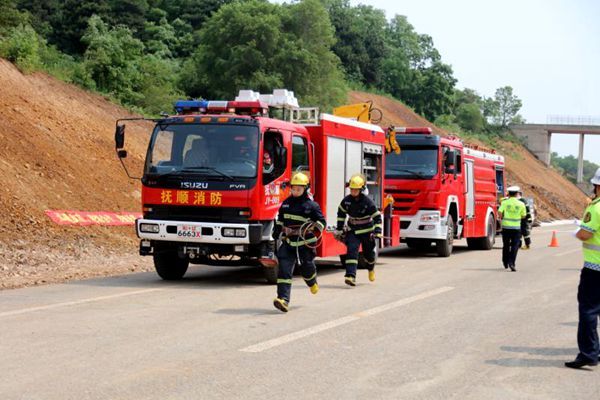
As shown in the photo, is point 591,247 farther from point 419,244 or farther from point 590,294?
point 419,244

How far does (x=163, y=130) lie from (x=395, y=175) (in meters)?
A: 8.87

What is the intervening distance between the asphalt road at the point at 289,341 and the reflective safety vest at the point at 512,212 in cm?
336

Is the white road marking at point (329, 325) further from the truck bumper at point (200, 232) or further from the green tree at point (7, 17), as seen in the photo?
the green tree at point (7, 17)

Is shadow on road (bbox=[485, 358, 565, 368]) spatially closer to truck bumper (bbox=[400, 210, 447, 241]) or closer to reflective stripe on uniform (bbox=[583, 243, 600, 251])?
reflective stripe on uniform (bbox=[583, 243, 600, 251])

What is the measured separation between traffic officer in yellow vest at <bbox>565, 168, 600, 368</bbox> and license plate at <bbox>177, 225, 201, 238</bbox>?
280 inches

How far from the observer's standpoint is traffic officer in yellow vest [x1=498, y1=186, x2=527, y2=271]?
60.3 feet

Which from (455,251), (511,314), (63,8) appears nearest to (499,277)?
(511,314)

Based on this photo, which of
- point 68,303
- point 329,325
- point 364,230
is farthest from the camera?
point 364,230

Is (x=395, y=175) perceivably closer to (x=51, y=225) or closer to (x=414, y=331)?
(x=51, y=225)

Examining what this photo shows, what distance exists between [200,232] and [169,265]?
1708 millimetres

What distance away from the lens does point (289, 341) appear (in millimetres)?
9055

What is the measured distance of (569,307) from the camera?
12570 millimetres

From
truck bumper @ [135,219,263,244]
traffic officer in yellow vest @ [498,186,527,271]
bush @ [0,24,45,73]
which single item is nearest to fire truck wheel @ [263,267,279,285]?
truck bumper @ [135,219,263,244]

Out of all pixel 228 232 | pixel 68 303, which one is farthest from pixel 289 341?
pixel 228 232
